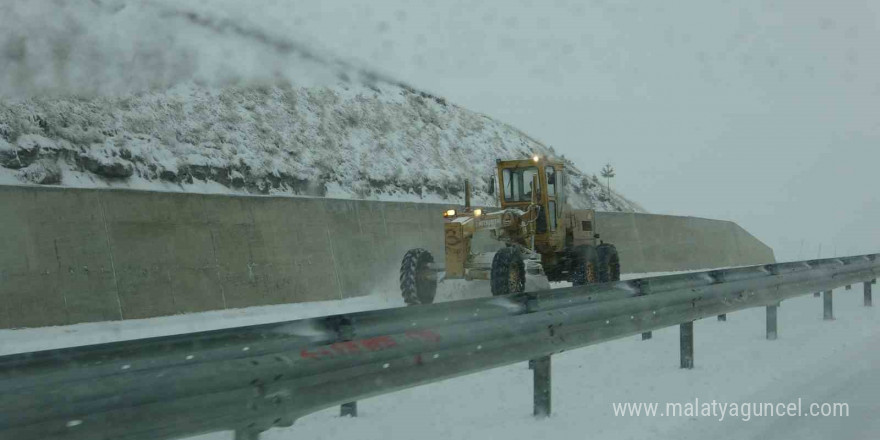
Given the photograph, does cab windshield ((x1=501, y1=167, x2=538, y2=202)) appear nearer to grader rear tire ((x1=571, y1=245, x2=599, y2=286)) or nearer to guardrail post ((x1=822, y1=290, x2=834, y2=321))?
grader rear tire ((x1=571, y1=245, x2=599, y2=286))

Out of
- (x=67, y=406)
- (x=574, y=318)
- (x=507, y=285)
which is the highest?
(x=67, y=406)

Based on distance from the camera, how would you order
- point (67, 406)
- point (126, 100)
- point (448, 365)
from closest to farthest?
point (67, 406) < point (448, 365) < point (126, 100)

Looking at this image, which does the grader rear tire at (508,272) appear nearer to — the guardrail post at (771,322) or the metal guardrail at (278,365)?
the guardrail post at (771,322)

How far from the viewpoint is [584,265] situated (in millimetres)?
17812

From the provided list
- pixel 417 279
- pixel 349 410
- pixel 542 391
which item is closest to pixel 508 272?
pixel 417 279

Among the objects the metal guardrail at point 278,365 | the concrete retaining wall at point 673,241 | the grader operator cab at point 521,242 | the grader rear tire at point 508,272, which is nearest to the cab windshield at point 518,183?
the grader operator cab at point 521,242

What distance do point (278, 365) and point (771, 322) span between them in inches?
331

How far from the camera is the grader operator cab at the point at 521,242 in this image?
15.6 m

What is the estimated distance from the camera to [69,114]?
22.2m

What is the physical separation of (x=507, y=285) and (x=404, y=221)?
17.6ft

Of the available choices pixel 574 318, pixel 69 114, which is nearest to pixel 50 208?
pixel 574 318

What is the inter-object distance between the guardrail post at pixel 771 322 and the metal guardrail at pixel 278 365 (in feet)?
14.3

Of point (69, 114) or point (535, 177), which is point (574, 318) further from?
point (69, 114)

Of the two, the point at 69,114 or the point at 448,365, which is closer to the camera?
the point at 448,365
